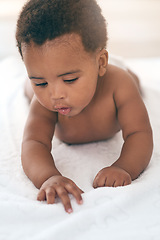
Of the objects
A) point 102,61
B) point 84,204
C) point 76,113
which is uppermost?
point 102,61

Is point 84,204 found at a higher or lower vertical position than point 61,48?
lower

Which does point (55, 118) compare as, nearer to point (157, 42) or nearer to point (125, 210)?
point (125, 210)

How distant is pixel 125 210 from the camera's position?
67 cm

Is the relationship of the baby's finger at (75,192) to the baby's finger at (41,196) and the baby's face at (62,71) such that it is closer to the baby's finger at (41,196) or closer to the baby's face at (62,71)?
the baby's finger at (41,196)

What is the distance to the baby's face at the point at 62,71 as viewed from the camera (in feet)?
2.31

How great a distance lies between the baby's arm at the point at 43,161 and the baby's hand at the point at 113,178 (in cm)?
5

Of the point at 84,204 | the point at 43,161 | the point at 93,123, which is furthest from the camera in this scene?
the point at 93,123

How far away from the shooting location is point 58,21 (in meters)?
0.71

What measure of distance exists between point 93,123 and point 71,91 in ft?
0.74

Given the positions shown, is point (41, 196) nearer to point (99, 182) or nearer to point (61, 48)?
point (99, 182)

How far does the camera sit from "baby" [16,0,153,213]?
2.33 ft

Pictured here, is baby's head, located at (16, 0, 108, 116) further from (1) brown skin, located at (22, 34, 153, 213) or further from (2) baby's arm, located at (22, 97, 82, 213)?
(2) baby's arm, located at (22, 97, 82, 213)

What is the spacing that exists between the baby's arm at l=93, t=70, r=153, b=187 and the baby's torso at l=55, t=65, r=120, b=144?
3cm

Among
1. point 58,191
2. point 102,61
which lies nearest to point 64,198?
point 58,191
